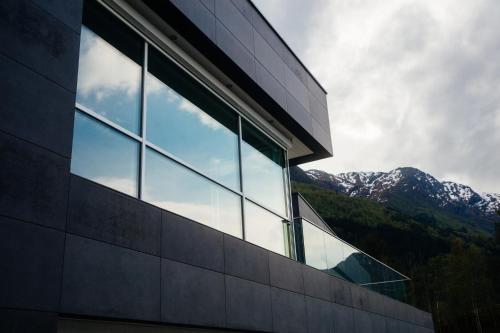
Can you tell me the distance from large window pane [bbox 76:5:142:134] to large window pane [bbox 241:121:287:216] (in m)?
3.10

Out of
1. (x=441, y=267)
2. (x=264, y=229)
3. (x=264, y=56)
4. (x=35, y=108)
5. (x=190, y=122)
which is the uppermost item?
(x=441, y=267)

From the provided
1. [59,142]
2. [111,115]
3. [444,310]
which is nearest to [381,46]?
[111,115]

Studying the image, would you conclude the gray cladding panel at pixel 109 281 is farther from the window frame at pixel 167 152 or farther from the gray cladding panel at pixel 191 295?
the window frame at pixel 167 152

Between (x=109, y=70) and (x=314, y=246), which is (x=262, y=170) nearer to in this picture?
(x=314, y=246)

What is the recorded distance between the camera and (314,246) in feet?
35.4

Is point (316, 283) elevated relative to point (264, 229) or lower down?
lower down

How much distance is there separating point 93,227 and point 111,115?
5.71 feet

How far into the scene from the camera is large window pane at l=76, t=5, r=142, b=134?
6152 millimetres

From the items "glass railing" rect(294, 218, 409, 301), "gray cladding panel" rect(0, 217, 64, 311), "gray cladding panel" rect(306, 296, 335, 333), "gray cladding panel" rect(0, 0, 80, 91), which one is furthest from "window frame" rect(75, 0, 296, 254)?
"gray cladding panel" rect(0, 217, 64, 311)

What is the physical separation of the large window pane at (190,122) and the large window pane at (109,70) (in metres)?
0.32

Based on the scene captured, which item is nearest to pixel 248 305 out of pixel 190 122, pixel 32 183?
pixel 190 122

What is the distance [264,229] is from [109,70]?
176 inches

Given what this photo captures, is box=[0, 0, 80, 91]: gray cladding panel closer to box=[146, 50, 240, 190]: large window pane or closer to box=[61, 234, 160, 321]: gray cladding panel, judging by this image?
box=[61, 234, 160, 321]: gray cladding panel

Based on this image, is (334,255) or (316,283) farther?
(334,255)
